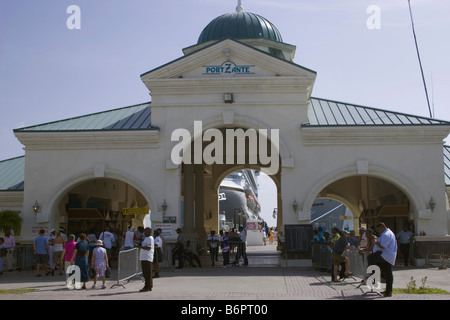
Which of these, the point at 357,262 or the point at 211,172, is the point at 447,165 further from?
the point at 211,172

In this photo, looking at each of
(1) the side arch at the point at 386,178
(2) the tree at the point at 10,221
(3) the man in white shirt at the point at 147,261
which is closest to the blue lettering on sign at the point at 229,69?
(1) the side arch at the point at 386,178

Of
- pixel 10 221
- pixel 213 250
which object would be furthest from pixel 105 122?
pixel 213 250

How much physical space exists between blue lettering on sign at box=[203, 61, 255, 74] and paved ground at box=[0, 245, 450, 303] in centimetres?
833

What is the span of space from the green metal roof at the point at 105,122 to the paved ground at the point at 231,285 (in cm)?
639

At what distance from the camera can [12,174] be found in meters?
27.4

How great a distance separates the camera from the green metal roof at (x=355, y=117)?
→ 23.0 metres

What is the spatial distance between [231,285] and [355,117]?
37.2 feet

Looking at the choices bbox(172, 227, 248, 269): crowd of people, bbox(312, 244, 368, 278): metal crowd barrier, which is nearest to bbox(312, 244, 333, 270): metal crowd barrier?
bbox(312, 244, 368, 278): metal crowd barrier

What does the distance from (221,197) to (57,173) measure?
51738mm

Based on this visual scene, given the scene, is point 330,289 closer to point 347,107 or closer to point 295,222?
point 295,222

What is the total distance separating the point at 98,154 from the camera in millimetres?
23469

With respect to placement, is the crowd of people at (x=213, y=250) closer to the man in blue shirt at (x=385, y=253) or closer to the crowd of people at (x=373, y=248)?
the crowd of people at (x=373, y=248)
